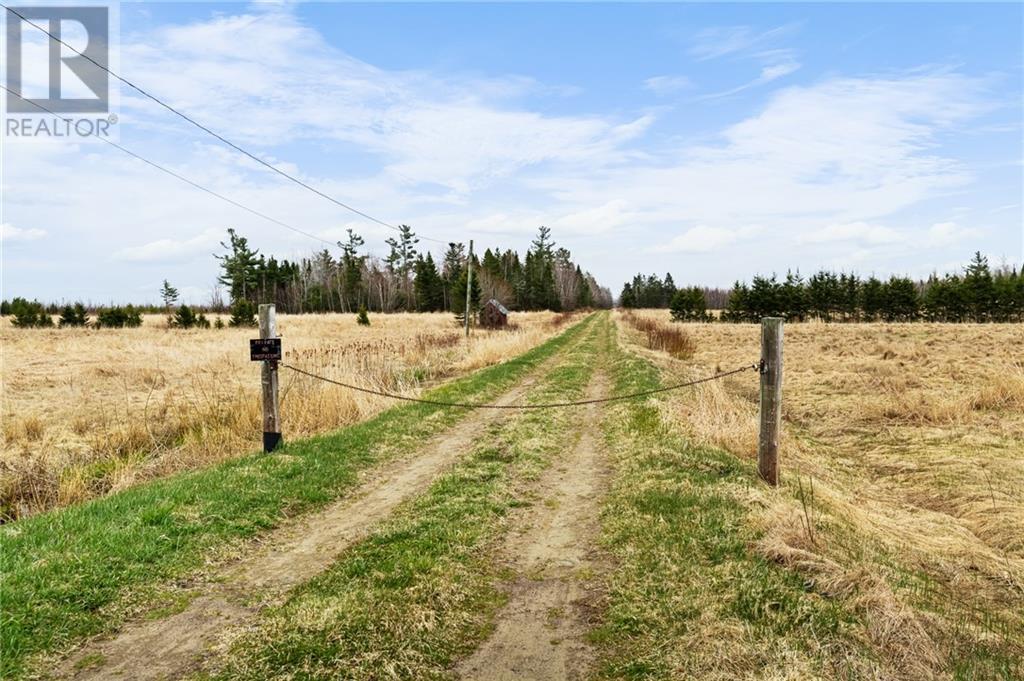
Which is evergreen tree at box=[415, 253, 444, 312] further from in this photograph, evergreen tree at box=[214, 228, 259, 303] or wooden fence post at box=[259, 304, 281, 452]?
wooden fence post at box=[259, 304, 281, 452]

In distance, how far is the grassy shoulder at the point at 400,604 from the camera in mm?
3354

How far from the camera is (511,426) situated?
10.0 meters

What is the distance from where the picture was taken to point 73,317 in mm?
39938

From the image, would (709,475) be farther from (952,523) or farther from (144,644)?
(144,644)

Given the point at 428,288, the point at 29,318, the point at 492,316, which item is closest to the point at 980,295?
the point at 492,316

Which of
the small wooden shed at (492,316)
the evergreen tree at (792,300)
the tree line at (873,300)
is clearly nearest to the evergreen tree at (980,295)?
the tree line at (873,300)

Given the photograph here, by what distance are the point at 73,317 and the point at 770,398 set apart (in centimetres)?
4766

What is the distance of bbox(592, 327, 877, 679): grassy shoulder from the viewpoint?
3.28 metres

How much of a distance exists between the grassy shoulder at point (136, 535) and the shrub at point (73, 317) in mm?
41351

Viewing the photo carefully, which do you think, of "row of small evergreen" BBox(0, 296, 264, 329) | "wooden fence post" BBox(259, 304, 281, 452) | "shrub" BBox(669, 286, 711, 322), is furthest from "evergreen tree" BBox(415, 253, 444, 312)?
"wooden fence post" BBox(259, 304, 281, 452)

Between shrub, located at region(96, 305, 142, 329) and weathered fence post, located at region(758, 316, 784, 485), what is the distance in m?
45.4

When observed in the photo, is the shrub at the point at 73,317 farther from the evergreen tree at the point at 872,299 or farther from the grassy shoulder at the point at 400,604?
the evergreen tree at the point at 872,299

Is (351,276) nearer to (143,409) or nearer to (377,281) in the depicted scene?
(377,281)

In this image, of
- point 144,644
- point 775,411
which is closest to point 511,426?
point 775,411
